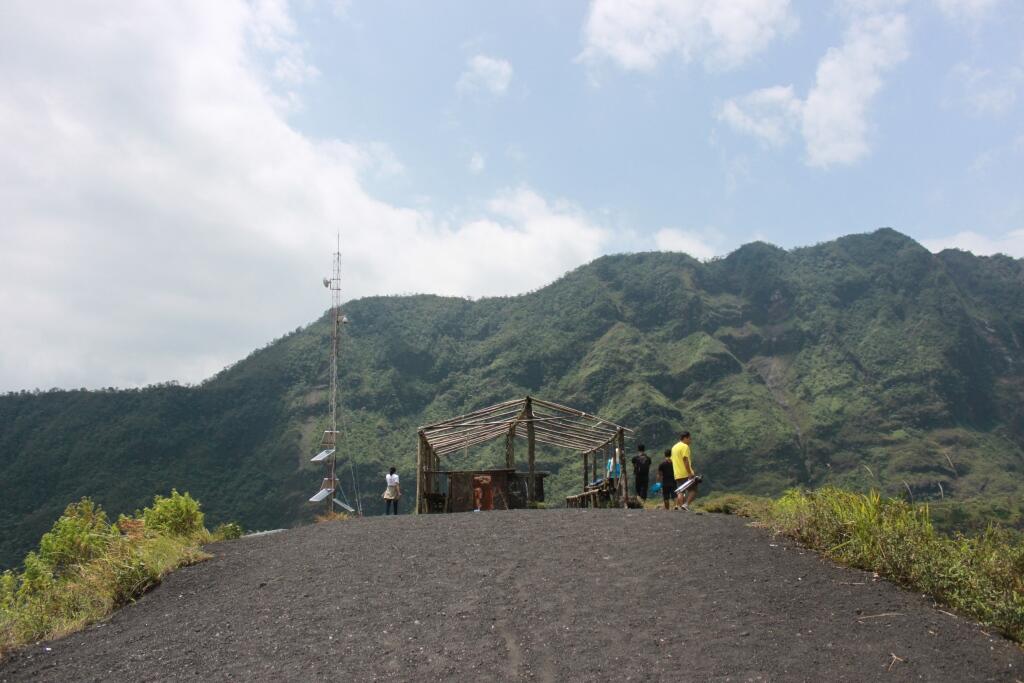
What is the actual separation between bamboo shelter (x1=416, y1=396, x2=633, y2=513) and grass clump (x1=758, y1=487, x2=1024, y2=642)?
7.86 metres

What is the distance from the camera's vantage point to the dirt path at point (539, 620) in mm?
6680

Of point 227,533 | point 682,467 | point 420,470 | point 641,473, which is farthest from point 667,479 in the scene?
point 227,533

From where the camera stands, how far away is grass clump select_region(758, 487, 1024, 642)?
25.5ft

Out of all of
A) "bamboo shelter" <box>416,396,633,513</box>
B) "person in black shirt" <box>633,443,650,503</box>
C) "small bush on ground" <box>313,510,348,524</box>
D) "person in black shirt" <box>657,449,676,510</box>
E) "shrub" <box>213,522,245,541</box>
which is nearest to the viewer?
"shrub" <box>213,522,245,541</box>

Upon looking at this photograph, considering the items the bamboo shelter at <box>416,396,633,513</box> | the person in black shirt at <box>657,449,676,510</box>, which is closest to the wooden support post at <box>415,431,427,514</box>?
the bamboo shelter at <box>416,396,633,513</box>

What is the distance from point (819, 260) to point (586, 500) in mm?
101745

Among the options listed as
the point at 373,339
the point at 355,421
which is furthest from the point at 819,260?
the point at 355,421

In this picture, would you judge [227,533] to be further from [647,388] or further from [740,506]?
[647,388]

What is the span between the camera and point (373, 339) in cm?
9900

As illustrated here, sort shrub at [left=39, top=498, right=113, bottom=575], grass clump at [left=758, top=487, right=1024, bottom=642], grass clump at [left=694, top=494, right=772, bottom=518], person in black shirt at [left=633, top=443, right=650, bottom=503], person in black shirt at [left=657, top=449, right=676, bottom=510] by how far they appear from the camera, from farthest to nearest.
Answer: person in black shirt at [left=633, top=443, right=650, bottom=503]
person in black shirt at [left=657, top=449, right=676, bottom=510]
shrub at [left=39, top=498, right=113, bottom=575]
grass clump at [left=694, top=494, right=772, bottom=518]
grass clump at [left=758, top=487, right=1024, bottom=642]

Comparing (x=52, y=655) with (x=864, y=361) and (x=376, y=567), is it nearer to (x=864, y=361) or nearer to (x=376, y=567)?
(x=376, y=567)

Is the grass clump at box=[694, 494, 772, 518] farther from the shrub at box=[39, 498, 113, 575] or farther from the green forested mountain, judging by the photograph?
the green forested mountain

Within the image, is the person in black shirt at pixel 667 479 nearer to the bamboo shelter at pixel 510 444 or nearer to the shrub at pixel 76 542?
the bamboo shelter at pixel 510 444

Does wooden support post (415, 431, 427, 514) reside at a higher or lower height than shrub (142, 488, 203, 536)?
higher
